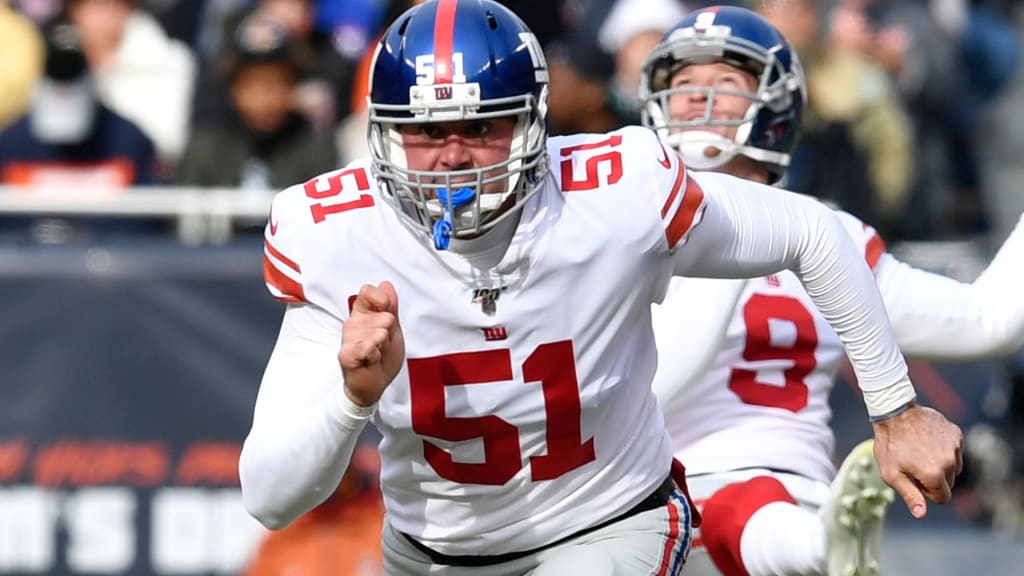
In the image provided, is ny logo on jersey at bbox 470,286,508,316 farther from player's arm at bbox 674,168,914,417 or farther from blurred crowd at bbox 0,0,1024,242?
blurred crowd at bbox 0,0,1024,242

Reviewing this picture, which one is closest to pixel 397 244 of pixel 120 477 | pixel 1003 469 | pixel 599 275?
pixel 599 275

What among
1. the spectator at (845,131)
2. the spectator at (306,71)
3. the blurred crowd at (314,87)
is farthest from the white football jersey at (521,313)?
the spectator at (845,131)

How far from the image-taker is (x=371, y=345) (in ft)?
10.3

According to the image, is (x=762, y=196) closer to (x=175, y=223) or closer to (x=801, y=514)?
(x=801, y=514)

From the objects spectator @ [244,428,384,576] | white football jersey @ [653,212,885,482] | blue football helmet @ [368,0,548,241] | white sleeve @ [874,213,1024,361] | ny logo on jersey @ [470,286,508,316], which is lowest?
spectator @ [244,428,384,576]

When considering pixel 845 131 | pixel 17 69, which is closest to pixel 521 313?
pixel 845 131

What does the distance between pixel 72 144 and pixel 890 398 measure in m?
4.47

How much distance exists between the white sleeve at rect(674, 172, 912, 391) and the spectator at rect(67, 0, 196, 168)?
4.43 meters

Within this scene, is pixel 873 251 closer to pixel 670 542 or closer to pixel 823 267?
pixel 823 267

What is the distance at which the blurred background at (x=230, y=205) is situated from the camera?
6707 mm

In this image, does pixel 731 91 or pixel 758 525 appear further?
pixel 731 91

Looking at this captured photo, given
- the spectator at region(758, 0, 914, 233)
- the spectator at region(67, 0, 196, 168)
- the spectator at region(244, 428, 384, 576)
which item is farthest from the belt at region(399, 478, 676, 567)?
the spectator at region(67, 0, 196, 168)

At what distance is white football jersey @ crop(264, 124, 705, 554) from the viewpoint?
3.48 meters

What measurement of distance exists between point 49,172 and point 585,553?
4304 mm
